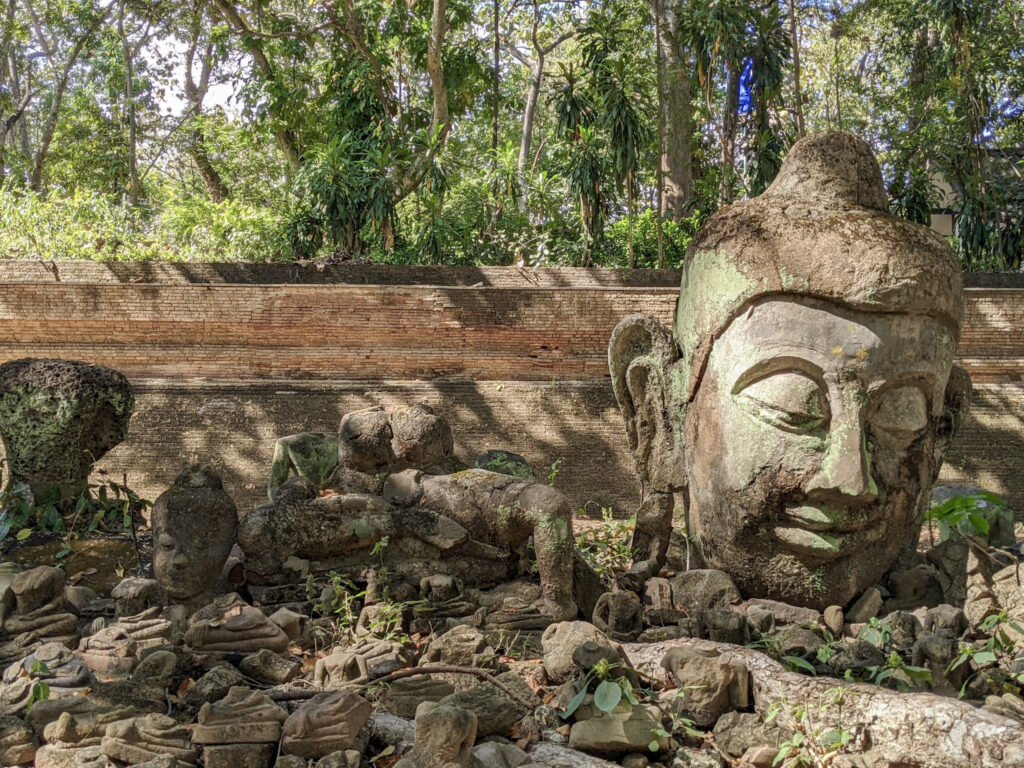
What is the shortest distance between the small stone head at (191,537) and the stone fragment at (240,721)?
3.59ft

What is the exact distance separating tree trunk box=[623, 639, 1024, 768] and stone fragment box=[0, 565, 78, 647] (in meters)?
3.06

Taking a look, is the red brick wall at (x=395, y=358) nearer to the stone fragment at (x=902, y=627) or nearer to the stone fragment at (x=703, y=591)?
the stone fragment at (x=703, y=591)

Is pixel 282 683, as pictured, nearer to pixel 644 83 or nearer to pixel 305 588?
pixel 305 588

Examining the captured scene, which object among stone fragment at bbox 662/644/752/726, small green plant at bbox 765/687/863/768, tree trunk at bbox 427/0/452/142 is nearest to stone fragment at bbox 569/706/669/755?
stone fragment at bbox 662/644/752/726

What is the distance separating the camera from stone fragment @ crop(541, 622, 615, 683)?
4312mm

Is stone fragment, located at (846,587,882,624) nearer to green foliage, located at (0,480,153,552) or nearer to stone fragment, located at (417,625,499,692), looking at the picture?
stone fragment, located at (417,625,499,692)

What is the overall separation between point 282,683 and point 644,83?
Answer: 14.3 meters

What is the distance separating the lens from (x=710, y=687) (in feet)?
13.4

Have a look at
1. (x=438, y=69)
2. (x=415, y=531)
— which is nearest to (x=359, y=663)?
(x=415, y=531)

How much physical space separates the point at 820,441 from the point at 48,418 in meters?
4.28

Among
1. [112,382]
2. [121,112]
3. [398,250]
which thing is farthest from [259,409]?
[121,112]

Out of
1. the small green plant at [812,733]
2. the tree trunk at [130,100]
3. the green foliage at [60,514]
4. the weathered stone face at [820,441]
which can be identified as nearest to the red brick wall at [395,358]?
the green foliage at [60,514]

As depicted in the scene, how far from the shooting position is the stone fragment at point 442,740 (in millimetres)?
3477

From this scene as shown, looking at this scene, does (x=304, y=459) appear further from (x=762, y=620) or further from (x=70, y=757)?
(x=762, y=620)
